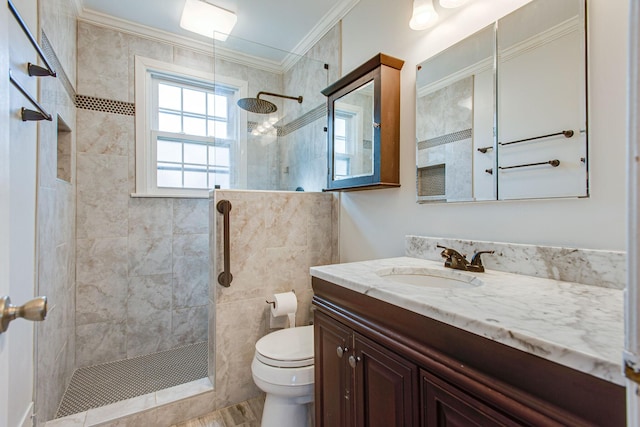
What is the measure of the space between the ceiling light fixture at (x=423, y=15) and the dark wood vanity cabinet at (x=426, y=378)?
1.37 m

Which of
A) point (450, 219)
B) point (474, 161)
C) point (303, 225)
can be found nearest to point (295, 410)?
point (303, 225)

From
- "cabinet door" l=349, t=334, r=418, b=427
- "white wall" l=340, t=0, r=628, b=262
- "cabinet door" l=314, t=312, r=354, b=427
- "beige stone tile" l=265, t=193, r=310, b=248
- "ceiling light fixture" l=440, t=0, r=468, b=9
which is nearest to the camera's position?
"cabinet door" l=349, t=334, r=418, b=427

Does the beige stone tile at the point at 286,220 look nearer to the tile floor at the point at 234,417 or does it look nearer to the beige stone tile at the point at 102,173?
the tile floor at the point at 234,417

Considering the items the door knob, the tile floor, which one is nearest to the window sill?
the tile floor

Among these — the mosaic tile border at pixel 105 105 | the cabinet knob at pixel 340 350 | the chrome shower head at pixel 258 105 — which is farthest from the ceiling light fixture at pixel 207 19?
the cabinet knob at pixel 340 350

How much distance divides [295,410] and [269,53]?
2788 millimetres

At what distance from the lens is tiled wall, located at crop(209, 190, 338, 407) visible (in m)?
1.81

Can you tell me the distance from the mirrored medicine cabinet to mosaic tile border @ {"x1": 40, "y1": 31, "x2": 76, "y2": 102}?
190 centimetres

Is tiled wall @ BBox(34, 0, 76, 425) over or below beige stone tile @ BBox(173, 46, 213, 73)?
below

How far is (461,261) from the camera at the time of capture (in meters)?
1.22

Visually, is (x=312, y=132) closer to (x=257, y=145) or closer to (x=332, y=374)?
(x=257, y=145)

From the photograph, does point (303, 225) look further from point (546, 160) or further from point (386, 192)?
point (546, 160)

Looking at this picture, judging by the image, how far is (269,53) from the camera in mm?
2684

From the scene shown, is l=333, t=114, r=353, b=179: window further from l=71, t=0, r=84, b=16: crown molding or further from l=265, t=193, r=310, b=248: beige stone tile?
l=71, t=0, r=84, b=16: crown molding
